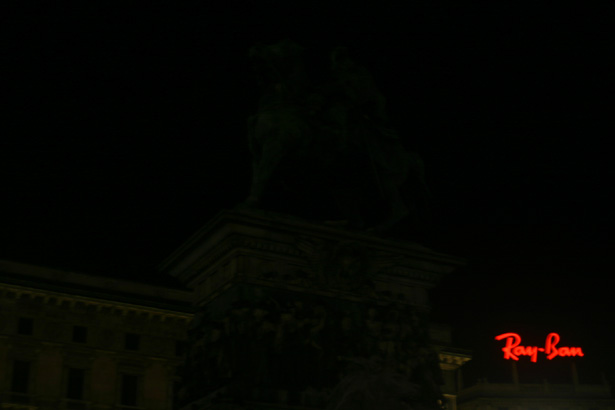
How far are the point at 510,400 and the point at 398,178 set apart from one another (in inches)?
2654

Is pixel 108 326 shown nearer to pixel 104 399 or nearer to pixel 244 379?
pixel 104 399

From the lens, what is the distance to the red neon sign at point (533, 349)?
85.3 m

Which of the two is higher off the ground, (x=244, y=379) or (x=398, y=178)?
(x=398, y=178)

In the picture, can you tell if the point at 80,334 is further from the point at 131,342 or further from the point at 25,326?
the point at 25,326

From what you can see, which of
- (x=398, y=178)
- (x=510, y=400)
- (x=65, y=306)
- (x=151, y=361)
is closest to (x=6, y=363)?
(x=65, y=306)

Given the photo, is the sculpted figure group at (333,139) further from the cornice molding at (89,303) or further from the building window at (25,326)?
the building window at (25,326)

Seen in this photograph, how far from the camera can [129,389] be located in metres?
54.4

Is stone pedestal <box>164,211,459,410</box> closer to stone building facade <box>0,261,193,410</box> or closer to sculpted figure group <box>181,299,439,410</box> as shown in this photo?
sculpted figure group <box>181,299,439,410</box>

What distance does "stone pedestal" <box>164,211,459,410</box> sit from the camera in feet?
51.4

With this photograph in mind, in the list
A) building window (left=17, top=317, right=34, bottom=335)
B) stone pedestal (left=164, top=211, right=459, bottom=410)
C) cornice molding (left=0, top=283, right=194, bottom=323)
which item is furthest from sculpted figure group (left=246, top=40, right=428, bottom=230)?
building window (left=17, top=317, right=34, bottom=335)

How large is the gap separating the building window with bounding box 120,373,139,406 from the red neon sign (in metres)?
40.7

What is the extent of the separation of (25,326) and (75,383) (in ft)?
13.7

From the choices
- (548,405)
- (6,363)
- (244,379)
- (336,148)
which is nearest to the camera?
(244,379)

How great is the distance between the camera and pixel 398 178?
63.1 ft
